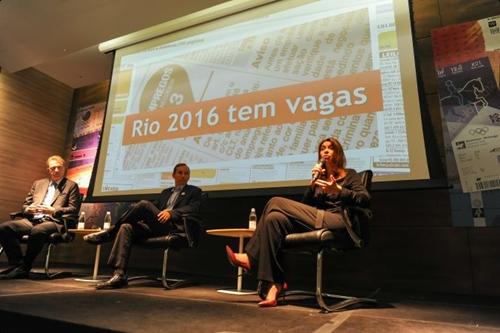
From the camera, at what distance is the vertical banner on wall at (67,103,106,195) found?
4879 millimetres

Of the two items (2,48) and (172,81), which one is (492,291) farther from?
(2,48)

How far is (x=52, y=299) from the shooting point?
183 cm

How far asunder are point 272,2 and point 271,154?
5.00ft

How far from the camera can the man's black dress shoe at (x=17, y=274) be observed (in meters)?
2.75

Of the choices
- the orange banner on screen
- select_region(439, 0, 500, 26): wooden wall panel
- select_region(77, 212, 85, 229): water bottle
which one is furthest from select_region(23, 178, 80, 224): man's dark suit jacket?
select_region(439, 0, 500, 26): wooden wall panel

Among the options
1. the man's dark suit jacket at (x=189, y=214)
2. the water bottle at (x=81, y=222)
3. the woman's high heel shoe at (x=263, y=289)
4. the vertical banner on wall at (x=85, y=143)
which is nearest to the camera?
the woman's high heel shoe at (x=263, y=289)

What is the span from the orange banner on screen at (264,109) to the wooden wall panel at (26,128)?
200 centimetres

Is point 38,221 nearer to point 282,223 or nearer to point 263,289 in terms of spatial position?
point 263,289

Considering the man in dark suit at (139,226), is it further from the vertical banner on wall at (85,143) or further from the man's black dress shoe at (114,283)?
the vertical banner on wall at (85,143)

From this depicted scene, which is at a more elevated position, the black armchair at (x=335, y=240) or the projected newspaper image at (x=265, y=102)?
the projected newspaper image at (x=265, y=102)

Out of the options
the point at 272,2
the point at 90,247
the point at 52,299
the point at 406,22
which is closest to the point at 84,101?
the point at 90,247

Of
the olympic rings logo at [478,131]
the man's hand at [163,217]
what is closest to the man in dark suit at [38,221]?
the man's hand at [163,217]

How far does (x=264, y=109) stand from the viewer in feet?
10.1

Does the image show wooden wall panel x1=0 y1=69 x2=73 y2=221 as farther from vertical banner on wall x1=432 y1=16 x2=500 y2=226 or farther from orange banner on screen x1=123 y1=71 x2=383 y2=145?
vertical banner on wall x1=432 y1=16 x2=500 y2=226
